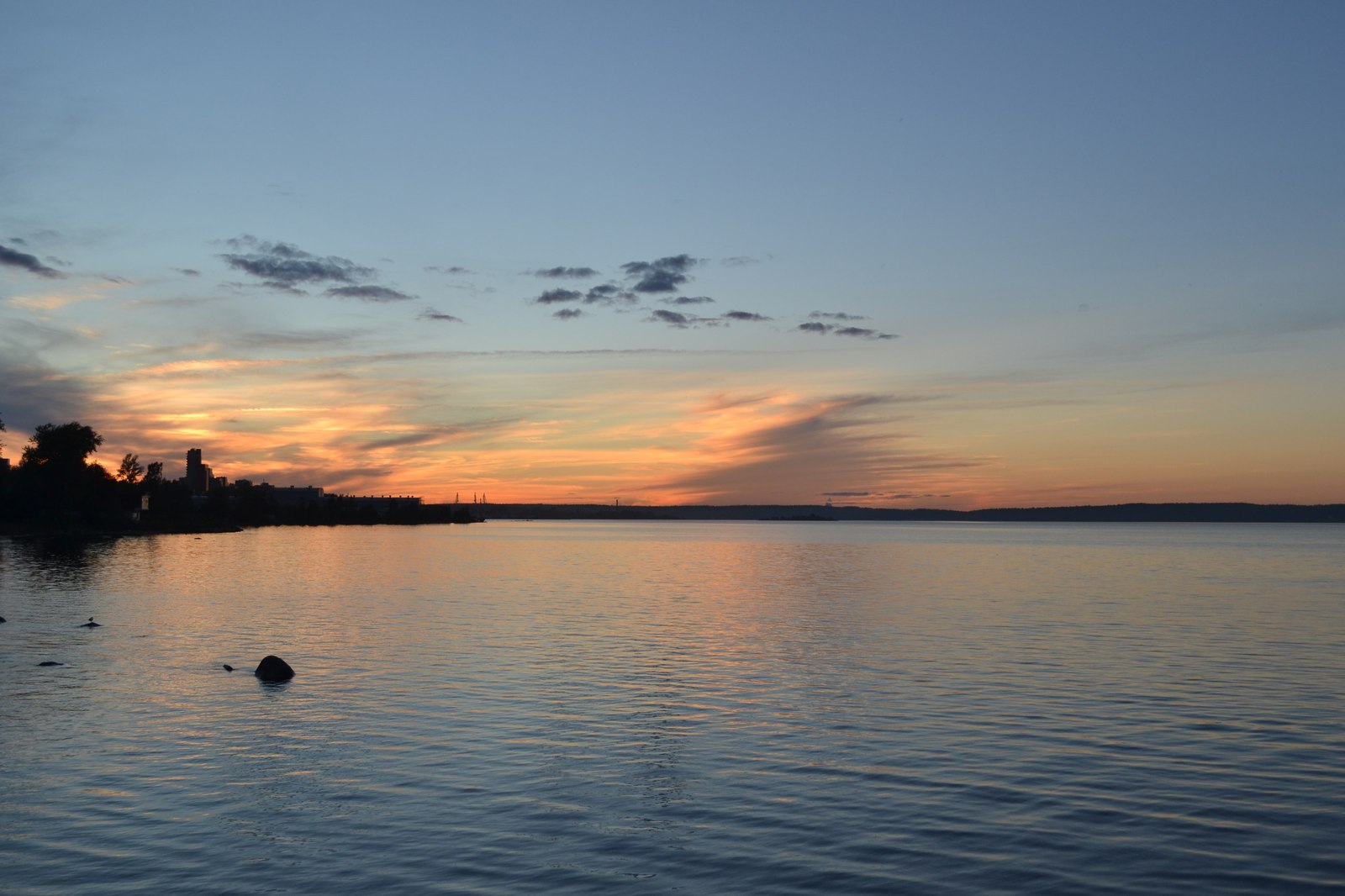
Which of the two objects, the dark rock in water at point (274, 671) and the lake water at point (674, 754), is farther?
the dark rock in water at point (274, 671)

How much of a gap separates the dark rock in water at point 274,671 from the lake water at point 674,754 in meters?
0.84

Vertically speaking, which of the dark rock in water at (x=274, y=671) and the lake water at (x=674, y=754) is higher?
the dark rock in water at (x=274, y=671)

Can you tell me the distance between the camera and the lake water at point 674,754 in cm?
1933

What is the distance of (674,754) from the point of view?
28375 millimetres

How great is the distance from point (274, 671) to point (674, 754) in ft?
67.9

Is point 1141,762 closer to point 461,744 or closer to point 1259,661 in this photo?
point 461,744

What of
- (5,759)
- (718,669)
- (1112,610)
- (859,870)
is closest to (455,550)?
(1112,610)

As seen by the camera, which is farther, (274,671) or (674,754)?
(274,671)

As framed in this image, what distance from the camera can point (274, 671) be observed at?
41.1m

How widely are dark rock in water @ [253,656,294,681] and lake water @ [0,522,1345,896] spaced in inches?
32.9

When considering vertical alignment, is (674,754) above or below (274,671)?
below

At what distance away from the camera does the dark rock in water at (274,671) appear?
41000 millimetres

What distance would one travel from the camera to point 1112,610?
70312 millimetres

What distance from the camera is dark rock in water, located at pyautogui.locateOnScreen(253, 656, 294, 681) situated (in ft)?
135
